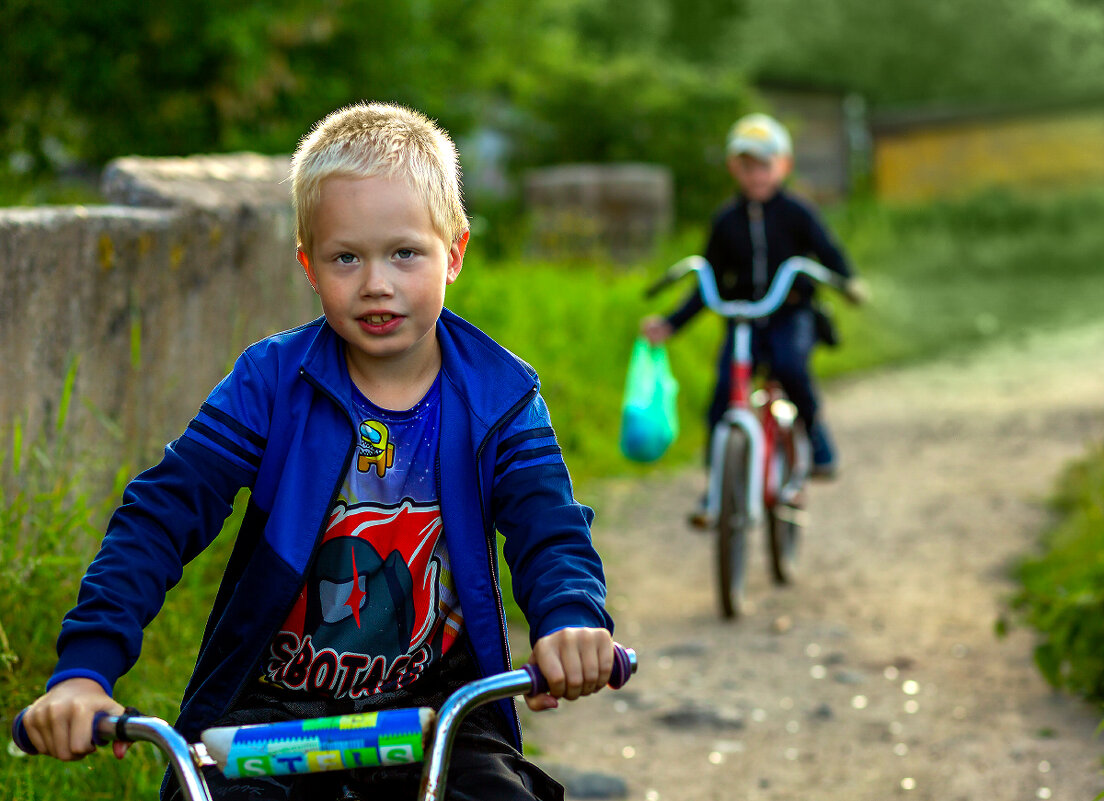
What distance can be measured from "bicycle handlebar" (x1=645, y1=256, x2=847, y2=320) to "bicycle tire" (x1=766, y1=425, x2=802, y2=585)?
23.9 inches

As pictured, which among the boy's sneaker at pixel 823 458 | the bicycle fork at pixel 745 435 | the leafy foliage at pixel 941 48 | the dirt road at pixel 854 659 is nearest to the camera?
the dirt road at pixel 854 659

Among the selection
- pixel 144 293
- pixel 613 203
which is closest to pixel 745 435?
pixel 144 293

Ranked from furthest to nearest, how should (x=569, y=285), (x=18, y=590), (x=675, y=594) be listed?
(x=569, y=285)
(x=675, y=594)
(x=18, y=590)

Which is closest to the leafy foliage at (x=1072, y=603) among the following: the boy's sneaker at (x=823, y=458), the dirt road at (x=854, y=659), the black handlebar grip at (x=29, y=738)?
the dirt road at (x=854, y=659)

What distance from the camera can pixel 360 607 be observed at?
2145 millimetres

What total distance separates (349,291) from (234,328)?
2577mm

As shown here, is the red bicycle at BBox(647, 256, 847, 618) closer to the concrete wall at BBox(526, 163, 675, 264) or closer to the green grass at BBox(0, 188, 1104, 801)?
the green grass at BBox(0, 188, 1104, 801)

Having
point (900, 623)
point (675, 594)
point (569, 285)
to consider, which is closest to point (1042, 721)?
point (900, 623)

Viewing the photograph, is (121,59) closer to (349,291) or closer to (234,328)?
(234,328)

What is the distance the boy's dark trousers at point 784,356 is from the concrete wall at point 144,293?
1.80 meters

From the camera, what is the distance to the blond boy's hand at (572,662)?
1.82 metres

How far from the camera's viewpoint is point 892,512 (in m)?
7.11

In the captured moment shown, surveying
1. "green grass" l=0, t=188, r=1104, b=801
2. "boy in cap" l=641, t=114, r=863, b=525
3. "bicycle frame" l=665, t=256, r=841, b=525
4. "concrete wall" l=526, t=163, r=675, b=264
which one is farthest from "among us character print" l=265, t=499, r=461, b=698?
"concrete wall" l=526, t=163, r=675, b=264

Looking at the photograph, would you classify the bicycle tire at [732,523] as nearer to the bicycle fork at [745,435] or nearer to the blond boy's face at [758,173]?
the bicycle fork at [745,435]
